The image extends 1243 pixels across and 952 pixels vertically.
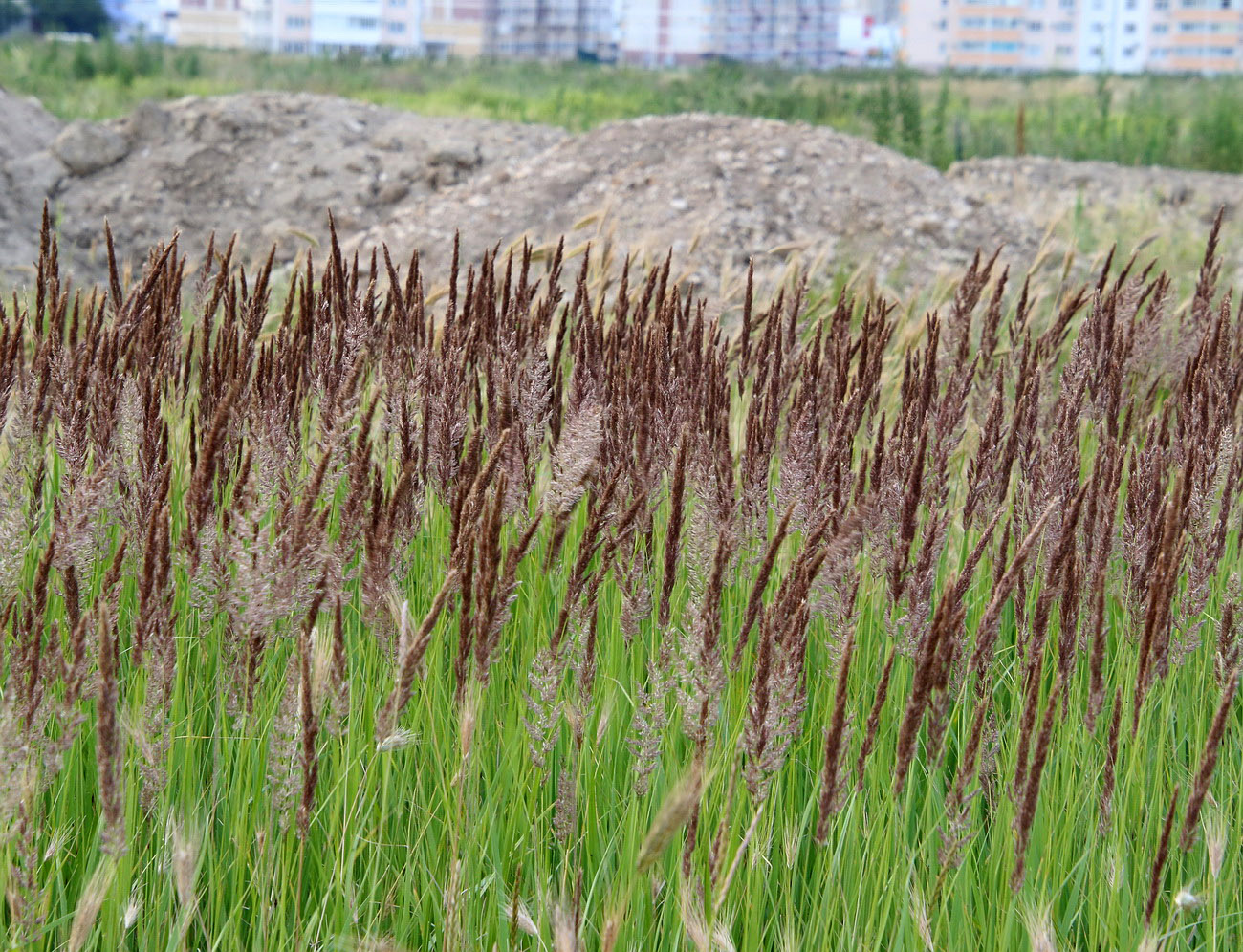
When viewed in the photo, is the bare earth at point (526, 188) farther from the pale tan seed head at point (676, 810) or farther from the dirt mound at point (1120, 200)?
the pale tan seed head at point (676, 810)

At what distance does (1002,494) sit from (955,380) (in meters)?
0.37

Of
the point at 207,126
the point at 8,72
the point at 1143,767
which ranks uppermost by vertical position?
the point at 8,72

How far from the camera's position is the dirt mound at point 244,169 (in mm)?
12555

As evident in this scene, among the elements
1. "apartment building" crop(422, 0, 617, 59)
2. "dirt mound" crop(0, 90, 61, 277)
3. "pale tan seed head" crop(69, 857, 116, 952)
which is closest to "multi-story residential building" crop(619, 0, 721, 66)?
"apartment building" crop(422, 0, 617, 59)

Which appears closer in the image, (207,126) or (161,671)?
(161,671)

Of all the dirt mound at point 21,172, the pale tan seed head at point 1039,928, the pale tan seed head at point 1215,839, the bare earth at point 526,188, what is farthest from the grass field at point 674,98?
the pale tan seed head at point 1039,928

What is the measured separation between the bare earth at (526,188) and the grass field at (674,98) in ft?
6.23

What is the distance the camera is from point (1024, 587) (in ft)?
6.99

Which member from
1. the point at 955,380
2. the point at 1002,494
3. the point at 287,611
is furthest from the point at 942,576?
the point at 287,611

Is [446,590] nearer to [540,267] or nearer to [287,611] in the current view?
[287,611]

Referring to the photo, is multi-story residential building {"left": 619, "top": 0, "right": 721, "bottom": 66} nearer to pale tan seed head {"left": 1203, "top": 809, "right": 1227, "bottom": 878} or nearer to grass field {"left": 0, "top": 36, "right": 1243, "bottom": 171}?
grass field {"left": 0, "top": 36, "right": 1243, "bottom": 171}

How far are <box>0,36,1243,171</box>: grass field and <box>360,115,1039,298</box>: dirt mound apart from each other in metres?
5.78

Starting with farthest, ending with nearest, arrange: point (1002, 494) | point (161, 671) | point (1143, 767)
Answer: point (1002, 494) → point (1143, 767) → point (161, 671)

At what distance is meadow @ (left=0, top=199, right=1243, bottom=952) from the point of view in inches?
56.5
